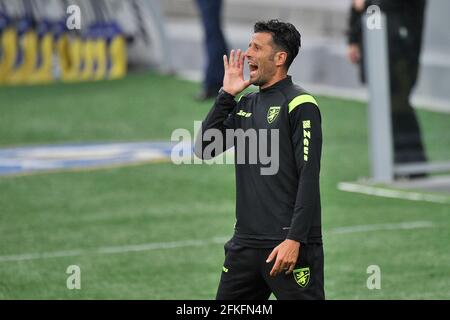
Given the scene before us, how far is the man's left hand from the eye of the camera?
6.36 meters

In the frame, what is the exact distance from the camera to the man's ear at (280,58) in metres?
6.60

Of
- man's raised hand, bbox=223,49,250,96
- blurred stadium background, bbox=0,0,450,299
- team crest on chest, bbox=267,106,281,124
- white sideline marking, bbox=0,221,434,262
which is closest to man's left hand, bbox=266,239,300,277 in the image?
team crest on chest, bbox=267,106,281,124

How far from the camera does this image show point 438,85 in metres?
15.1

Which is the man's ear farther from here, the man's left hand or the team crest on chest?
the man's left hand

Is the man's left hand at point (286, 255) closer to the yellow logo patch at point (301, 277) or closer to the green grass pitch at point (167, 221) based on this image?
the yellow logo patch at point (301, 277)

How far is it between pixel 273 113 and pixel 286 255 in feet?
2.56

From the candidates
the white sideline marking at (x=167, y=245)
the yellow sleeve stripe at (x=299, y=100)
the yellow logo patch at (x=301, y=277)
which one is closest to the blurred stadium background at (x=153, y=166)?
the white sideline marking at (x=167, y=245)

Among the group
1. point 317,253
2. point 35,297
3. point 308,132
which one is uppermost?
point 308,132

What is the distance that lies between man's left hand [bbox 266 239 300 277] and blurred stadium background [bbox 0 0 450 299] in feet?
9.99

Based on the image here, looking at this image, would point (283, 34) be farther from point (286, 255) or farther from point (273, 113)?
point (286, 255)

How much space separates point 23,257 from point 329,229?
3.03 m

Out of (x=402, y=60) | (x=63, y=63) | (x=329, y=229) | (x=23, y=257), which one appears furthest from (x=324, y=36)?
(x=23, y=257)

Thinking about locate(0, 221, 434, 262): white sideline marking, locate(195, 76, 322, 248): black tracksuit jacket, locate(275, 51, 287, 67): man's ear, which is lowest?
locate(0, 221, 434, 262): white sideline marking

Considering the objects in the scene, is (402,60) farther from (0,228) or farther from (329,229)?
(0,228)
